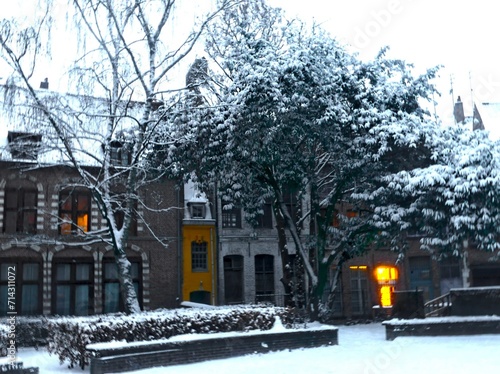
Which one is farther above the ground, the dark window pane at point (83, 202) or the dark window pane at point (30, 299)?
the dark window pane at point (83, 202)

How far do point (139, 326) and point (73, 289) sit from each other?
43.3ft

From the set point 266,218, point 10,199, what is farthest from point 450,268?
point 10,199

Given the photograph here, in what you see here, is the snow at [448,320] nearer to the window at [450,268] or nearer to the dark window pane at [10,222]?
the window at [450,268]

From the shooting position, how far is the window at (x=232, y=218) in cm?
3128

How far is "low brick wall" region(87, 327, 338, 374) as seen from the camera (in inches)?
552

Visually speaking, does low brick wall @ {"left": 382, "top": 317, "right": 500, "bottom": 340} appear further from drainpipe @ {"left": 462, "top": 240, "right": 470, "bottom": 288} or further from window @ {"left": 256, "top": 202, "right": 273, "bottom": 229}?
drainpipe @ {"left": 462, "top": 240, "right": 470, "bottom": 288}

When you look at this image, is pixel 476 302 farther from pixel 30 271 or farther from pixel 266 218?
pixel 30 271

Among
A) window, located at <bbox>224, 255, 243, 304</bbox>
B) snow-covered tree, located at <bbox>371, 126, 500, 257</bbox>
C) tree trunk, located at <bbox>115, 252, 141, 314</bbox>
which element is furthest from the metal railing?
tree trunk, located at <bbox>115, 252, 141, 314</bbox>

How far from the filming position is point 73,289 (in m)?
27.4

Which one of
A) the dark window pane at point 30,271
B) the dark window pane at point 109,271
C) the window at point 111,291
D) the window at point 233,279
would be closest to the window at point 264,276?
the window at point 233,279

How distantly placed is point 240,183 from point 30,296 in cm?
1162

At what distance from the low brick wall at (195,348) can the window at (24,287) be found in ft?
44.1

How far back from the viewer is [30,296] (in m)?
26.5

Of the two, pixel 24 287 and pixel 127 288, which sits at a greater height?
pixel 127 288
